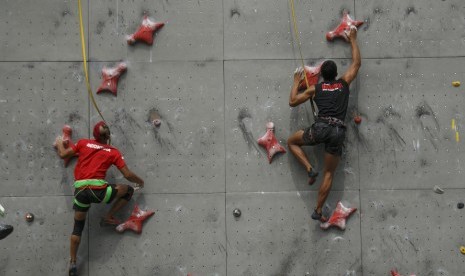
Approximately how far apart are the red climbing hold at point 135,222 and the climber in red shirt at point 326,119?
5.35ft

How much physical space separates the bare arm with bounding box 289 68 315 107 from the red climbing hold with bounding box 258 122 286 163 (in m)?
0.37

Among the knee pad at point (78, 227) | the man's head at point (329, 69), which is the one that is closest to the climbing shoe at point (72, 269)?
the knee pad at point (78, 227)

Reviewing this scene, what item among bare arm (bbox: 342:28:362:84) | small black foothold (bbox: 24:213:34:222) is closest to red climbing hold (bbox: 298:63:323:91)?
bare arm (bbox: 342:28:362:84)

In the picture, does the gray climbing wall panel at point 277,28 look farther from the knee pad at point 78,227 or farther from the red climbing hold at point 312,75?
the knee pad at point 78,227

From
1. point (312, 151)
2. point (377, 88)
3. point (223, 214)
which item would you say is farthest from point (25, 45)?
point (377, 88)

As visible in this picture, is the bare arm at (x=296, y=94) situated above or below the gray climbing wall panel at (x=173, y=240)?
above

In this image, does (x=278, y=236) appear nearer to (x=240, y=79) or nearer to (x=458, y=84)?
(x=240, y=79)

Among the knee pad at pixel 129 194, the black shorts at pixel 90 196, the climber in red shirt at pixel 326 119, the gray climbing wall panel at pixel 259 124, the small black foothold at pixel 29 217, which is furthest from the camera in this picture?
the gray climbing wall panel at pixel 259 124

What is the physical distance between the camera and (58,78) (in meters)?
5.44

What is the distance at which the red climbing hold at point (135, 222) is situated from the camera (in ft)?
17.6

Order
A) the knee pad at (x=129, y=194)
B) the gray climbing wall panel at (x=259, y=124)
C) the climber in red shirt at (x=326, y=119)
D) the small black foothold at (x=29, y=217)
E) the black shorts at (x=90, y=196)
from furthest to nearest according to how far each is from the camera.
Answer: the gray climbing wall panel at (x=259, y=124) → the small black foothold at (x=29, y=217) → the knee pad at (x=129, y=194) → the climber in red shirt at (x=326, y=119) → the black shorts at (x=90, y=196)

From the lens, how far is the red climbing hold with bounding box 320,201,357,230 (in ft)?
17.8

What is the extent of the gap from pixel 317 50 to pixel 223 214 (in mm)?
1924

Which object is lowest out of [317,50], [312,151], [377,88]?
[312,151]
